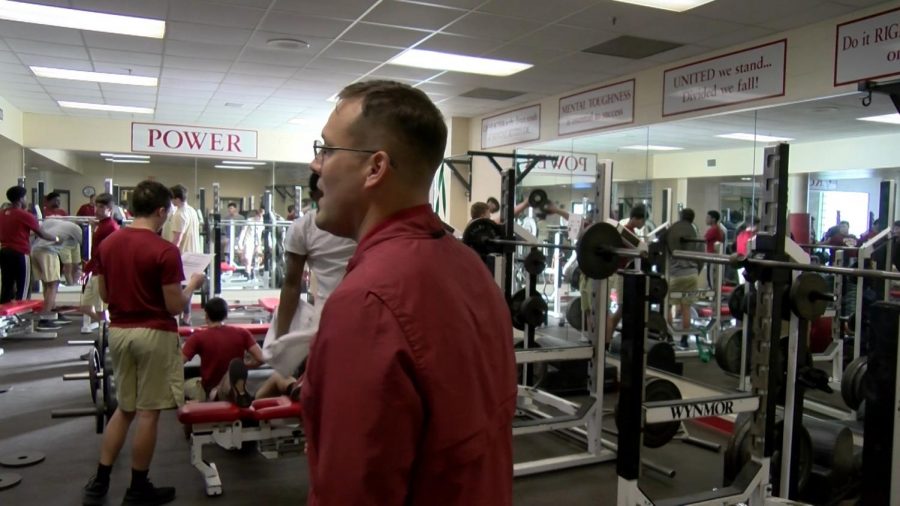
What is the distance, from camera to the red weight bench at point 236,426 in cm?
334

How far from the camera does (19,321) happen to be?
7145mm

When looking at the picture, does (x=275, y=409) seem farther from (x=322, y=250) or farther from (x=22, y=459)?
(x=22, y=459)

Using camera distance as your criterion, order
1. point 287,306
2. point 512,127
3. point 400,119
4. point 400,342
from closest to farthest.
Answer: point 400,342, point 400,119, point 287,306, point 512,127

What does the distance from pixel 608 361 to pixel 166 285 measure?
13.3 ft

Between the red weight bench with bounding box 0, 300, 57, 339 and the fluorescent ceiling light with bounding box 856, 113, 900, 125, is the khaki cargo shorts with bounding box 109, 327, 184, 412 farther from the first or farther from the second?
the fluorescent ceiling light with bounding box 856, 113, 900, 125

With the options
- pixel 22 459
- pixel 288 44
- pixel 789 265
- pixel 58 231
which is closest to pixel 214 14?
pixel 288 44

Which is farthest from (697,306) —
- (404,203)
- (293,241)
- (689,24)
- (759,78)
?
(404,203)

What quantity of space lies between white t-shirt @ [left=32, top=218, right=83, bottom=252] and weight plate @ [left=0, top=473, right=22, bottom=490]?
4674mm

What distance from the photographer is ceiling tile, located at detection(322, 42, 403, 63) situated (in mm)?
5773

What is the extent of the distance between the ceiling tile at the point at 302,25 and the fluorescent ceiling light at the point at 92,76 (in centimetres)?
270

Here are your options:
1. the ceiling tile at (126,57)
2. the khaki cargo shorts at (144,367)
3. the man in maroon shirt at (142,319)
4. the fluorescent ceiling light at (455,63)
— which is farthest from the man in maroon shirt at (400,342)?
the ceiling tile at (126,57)

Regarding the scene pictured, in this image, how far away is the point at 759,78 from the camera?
5055 millimetres

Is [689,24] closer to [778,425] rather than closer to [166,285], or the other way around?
[778,425]

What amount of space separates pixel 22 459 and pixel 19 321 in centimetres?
413
